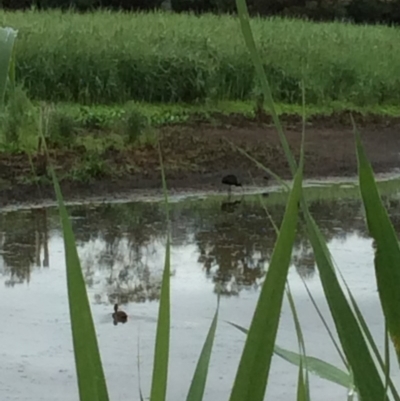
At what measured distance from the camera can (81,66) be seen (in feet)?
37.0

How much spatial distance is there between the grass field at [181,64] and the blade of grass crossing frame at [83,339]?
34.2 feet

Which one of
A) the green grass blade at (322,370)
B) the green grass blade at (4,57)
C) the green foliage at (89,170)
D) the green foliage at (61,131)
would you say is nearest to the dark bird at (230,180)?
the green foliage at (89,170)

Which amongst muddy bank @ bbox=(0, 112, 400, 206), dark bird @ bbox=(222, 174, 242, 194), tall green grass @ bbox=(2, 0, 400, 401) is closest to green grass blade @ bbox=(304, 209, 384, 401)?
tall green grass @ bbox=(2, 0, 400, 401)

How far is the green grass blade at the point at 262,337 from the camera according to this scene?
0.55m

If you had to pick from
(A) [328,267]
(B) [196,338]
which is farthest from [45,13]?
(A) [328,267]

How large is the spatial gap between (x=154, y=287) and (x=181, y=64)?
655 centimetres

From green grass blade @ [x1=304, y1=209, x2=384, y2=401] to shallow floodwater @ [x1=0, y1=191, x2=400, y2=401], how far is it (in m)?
2.34

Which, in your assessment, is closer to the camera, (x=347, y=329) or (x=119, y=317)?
(x=347, y=329)

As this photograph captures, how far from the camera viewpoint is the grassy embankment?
9.59 meters

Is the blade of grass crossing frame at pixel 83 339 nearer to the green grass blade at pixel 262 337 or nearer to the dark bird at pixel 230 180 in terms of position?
the green grass blade at pixel 262 337

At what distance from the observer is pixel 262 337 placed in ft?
1.84

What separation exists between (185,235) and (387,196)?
213 cm

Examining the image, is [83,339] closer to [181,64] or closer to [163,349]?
[163,349]

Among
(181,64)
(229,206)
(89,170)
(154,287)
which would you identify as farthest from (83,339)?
(181,64)
